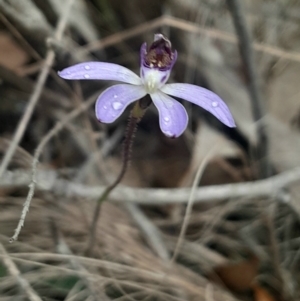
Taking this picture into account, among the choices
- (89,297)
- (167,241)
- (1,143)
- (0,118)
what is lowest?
(89,297)

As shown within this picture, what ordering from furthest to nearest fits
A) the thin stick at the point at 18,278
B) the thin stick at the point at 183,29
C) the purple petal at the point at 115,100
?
the thin stick at the point at 183,29 < the thin stick at the point at 18,278 < the purple petal at the point at 115,100

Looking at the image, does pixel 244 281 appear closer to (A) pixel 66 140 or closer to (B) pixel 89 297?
(B) pixel 89 297

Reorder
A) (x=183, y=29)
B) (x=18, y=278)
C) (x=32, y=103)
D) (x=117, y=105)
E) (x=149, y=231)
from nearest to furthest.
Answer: (x=117, y=105), (x=18, y=278), (x=32, y=103), (x=149, y=231), (x=183, y=29)

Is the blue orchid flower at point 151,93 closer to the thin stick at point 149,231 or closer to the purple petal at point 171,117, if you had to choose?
the purple petal at point 171,117

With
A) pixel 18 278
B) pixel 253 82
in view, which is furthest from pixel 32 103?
pixel 253 82

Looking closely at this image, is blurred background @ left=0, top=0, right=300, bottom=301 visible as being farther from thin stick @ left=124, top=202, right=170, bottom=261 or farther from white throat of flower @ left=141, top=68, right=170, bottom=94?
white throat of flower @ left=141, top=68, right=170, bottom=94

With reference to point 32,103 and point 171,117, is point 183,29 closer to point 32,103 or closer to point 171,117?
point 32,103

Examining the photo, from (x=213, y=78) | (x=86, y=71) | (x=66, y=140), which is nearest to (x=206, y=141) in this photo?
(x=213, y=78)

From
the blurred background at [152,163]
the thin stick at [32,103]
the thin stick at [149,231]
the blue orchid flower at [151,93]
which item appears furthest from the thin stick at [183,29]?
the blue orchid flower at [151,93]
